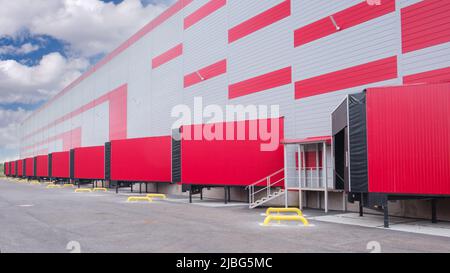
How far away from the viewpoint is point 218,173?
20.9 meters

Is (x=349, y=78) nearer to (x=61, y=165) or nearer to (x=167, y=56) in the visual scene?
(x=167, y=56)

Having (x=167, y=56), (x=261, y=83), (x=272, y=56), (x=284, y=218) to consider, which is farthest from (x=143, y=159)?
(x=284, y=218)

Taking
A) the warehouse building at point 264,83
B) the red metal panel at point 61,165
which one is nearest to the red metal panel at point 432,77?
the warehouse building at point 264,83

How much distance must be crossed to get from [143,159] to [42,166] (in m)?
34.2

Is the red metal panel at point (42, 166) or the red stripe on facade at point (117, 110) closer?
the red stripe on facade at point (117, 110)

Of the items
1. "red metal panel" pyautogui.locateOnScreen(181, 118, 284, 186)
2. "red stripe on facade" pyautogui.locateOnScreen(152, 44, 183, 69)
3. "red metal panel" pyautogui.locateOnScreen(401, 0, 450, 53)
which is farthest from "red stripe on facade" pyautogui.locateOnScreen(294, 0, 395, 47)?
"red stripe on facade" pyautogui.locateOnScreen(152, 44, 183, 69)

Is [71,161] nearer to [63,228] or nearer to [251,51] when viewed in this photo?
[251,51]

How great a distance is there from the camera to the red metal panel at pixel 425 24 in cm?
1425

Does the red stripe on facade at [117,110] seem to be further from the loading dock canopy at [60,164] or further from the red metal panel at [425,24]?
the red metal panel at [425,24]

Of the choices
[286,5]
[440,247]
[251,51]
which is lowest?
[440,247]

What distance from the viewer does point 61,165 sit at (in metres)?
45.9

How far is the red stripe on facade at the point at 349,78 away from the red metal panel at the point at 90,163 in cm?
2080
